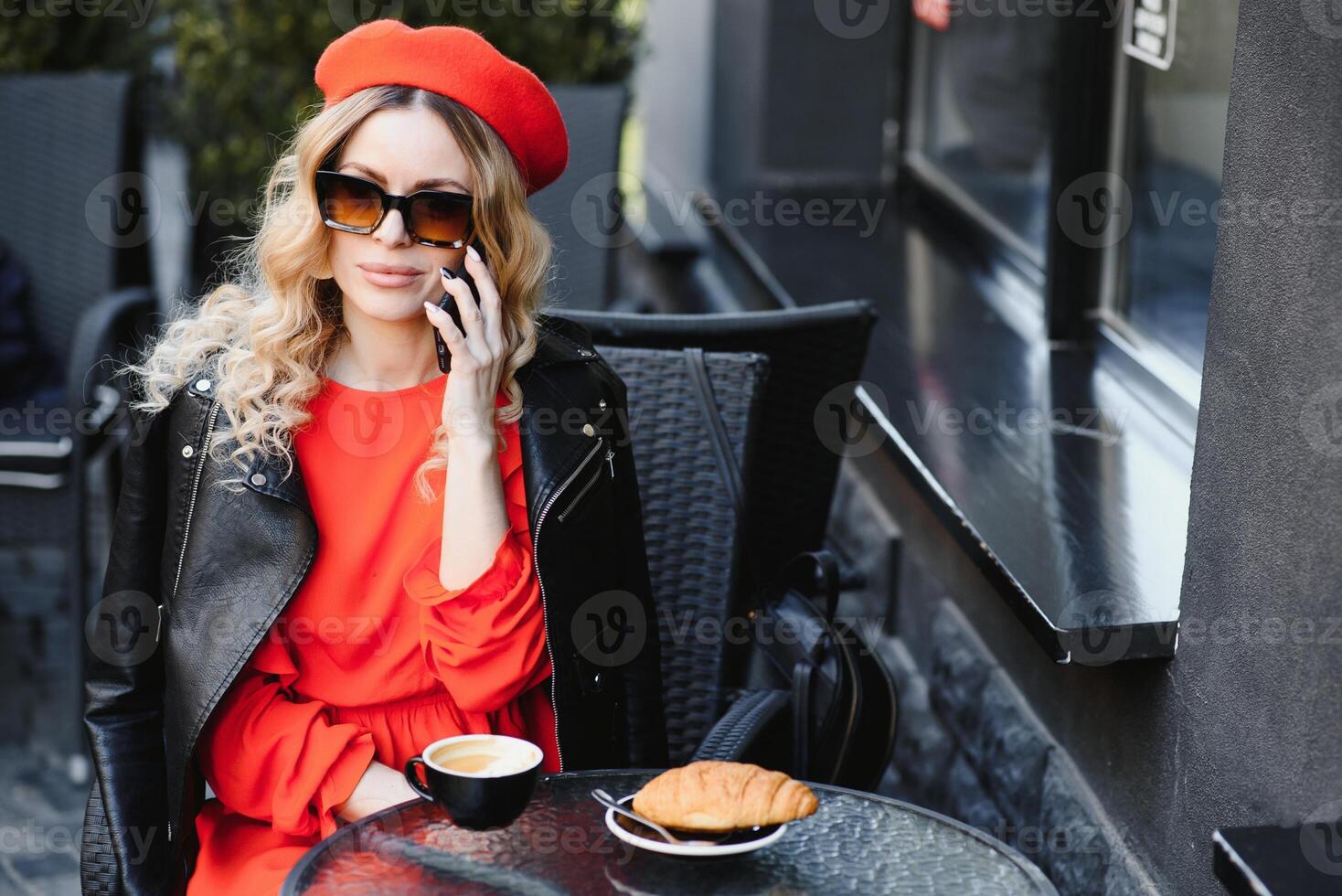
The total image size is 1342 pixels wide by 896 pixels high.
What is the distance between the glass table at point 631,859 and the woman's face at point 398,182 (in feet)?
2.34

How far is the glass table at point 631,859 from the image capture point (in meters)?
1.77

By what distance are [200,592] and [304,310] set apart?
43 centimetres

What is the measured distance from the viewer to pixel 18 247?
4895mm

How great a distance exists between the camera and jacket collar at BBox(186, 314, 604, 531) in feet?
7.26

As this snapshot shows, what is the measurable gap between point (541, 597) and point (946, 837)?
2.18ft

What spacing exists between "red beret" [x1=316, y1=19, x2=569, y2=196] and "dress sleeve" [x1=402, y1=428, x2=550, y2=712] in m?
0.58

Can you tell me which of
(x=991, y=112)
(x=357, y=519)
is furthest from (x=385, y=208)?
(x=991, y=112)

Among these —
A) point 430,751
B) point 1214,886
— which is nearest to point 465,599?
point 430,751
